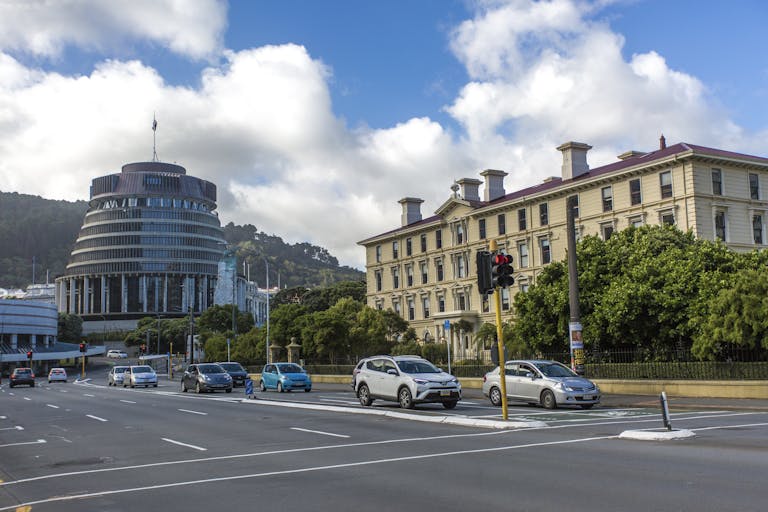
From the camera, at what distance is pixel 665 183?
55.8 meters

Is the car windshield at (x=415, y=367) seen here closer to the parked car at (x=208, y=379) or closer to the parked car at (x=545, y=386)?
the parked car at (x=545, y=386)

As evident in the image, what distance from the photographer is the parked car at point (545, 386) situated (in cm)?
2378

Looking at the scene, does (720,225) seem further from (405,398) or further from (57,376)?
(57,376)

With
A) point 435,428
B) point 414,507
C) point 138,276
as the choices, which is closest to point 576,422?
point 435,428

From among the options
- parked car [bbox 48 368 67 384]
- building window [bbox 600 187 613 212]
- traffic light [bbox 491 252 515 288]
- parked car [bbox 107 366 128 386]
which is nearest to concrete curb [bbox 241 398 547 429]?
traffic light [bbox 491 252 515 288]

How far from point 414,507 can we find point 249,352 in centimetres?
6800

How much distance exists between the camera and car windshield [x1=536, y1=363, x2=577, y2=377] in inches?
972

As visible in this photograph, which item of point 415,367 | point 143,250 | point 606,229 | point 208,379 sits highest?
point 143,250

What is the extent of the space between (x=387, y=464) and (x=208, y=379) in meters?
28.7

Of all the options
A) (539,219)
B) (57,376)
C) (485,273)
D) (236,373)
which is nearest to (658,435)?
(485,273)

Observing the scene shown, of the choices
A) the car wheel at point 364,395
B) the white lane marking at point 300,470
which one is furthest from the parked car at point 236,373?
the white lane marking at point 300,470

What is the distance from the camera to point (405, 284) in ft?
274

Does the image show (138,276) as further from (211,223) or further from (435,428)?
(435,428)

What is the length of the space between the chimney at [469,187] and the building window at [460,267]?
5833 mm
